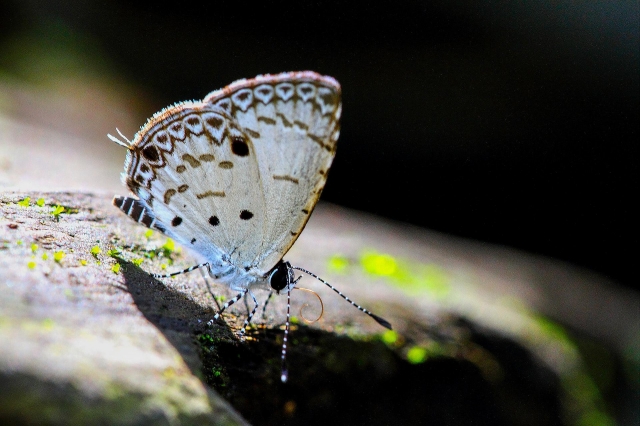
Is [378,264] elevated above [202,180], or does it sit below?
below

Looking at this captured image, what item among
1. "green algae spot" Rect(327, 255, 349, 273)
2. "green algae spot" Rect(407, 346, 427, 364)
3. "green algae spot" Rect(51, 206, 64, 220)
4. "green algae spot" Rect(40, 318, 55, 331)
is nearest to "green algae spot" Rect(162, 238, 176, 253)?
"green algae spot" Rect(51, 206, 64, 220)

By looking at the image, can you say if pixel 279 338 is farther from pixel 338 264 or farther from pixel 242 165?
pixel 338 264

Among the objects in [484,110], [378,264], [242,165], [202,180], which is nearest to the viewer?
[242,165]

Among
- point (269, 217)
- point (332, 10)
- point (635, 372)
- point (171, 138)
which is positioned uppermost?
point (332, 10)

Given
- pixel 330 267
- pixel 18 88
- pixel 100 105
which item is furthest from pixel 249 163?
pixel 100 105

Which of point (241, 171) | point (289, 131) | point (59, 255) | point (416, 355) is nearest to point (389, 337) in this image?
point (416, 355)

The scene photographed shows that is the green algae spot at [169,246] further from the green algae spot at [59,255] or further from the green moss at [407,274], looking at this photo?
the green moss at [407,274]

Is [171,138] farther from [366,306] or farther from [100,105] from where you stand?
[100,105]
